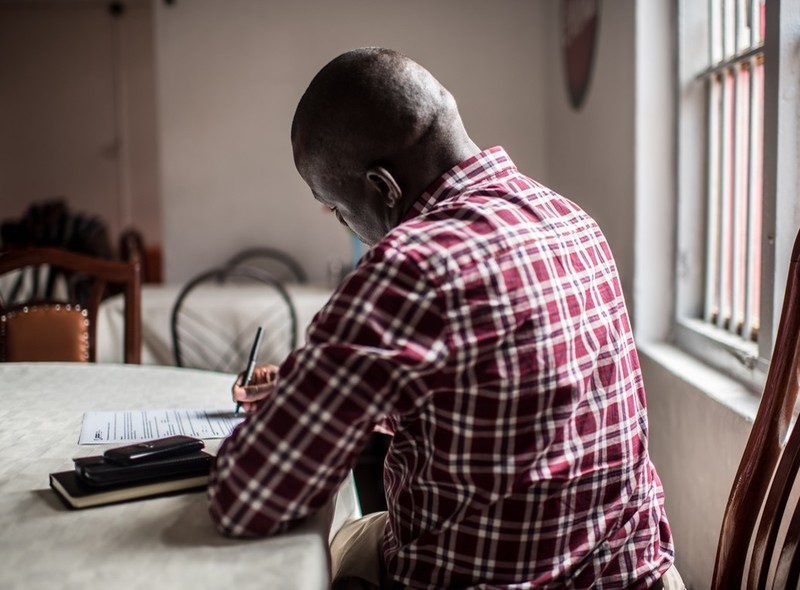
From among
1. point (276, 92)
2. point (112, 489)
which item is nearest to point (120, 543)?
point (112, 489)

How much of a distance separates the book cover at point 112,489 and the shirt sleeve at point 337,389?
155 millimetres

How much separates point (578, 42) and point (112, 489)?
2679 millimetres

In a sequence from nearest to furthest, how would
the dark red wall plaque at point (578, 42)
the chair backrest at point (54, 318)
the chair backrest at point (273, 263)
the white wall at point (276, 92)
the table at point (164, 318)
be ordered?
the chair backrest at point (54, 318) < the dark red wall plaque at point (578, 42) < the table at point (164, 318) < the white wall at point (276, 92) < the chair backrest at point (273, 263)

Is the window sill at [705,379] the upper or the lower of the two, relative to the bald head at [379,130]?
lower

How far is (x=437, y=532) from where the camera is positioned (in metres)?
0.89

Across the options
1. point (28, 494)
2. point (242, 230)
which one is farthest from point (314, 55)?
point (28, 494)

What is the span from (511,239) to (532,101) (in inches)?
135

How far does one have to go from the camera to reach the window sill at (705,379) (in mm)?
1542

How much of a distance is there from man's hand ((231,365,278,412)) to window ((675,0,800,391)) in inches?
34.3

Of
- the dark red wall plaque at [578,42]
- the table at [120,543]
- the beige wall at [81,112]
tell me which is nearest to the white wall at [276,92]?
the dark red wall plaque at [578,42]

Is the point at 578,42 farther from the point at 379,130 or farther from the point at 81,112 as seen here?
the point at 81,112

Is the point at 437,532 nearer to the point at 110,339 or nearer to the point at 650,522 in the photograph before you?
the point at 650,522

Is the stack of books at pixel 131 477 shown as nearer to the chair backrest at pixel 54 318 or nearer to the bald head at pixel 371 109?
the bald head at pixel 371 109

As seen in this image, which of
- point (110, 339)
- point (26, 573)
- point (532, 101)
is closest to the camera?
point (26, 573)
